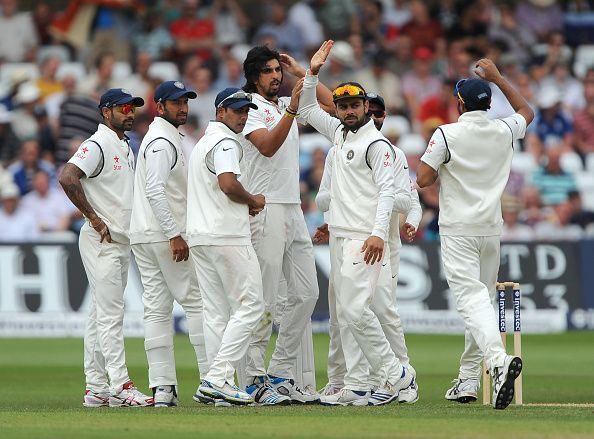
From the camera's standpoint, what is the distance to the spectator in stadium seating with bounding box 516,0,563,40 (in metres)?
23.0

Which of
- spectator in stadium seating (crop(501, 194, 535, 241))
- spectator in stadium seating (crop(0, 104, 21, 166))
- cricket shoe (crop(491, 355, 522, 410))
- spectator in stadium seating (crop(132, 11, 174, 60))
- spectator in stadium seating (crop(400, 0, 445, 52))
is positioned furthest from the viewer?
spectator in stadium seating (crop(400, 0, 445, 52))

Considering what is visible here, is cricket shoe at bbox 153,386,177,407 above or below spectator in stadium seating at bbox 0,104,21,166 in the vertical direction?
below

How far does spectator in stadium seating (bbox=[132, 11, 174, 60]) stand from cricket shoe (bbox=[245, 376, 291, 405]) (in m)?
12.1

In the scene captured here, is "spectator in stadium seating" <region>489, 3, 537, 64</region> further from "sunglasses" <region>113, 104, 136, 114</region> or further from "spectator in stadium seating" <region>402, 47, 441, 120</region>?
"sunglasses" <region>113, 104, 136, 114</region>

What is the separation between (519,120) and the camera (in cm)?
1010

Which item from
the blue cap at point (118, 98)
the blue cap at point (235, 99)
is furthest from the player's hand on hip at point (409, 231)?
the blue cap at point (118, 98)

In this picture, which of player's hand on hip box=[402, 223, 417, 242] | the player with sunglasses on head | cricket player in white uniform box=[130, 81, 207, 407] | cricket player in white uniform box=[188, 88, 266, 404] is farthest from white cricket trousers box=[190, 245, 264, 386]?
player's hand on hip box=[402, 223, 417, 242]

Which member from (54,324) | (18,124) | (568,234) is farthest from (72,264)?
(568,234)

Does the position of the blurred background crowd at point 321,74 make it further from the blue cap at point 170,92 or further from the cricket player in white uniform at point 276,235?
the blue cap at point 170,92

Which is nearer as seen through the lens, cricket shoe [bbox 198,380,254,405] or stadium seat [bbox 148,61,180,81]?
cricket shoe [bbox 198,380,254,405]

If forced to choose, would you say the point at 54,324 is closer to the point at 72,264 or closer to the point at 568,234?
the point at 72,264

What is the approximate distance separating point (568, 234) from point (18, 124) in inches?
311

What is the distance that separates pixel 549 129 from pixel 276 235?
11426 mm

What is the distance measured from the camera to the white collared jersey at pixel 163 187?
10.1 meters
